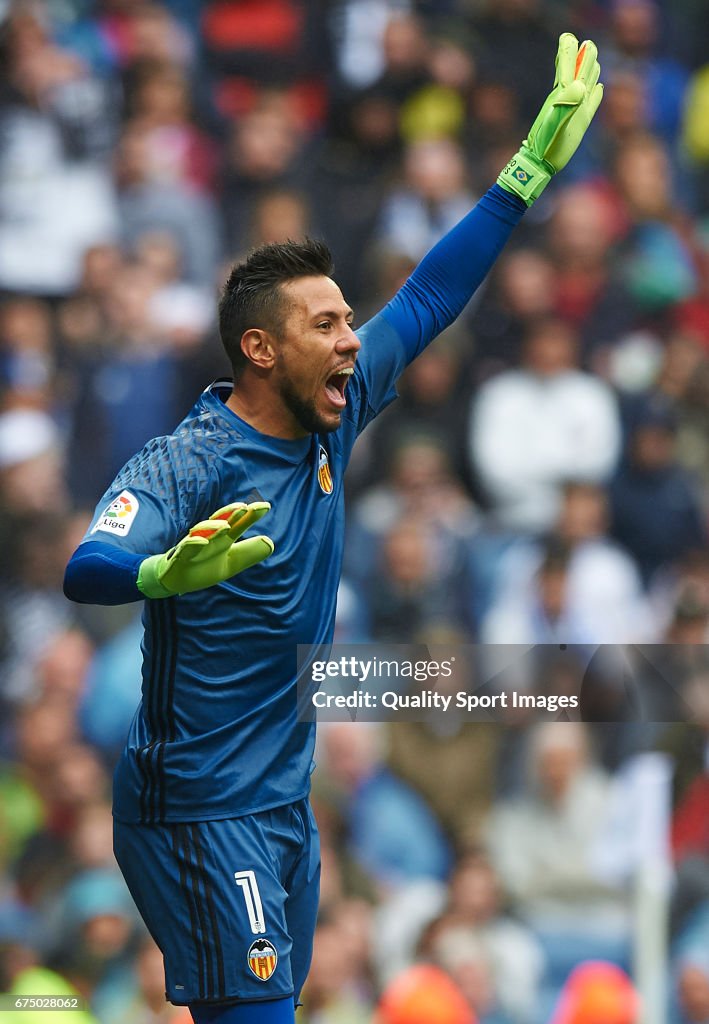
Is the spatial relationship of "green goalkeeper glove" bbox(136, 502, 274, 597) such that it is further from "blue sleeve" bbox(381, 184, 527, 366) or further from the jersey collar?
"blue sleeve" bbox(381, 184, 527, 366)

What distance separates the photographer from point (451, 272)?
3.74 meters

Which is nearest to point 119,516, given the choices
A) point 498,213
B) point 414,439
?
point 498,213

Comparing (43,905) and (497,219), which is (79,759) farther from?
(497,219)

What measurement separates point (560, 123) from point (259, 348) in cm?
97

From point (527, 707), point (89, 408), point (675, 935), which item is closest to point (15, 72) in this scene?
point (89, 408)

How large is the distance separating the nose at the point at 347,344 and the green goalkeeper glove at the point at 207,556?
0.63 metres

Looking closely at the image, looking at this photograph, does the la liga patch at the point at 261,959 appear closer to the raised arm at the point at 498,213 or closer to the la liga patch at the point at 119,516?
the la liga patch at the point at 119,516

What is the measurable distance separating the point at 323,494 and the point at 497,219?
0.83m

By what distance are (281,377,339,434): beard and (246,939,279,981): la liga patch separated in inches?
42.8

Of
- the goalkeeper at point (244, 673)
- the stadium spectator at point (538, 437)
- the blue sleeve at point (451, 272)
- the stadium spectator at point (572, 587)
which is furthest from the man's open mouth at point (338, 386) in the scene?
the stadium spectator at point (538, 437)

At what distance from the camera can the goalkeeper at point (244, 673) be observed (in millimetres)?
3195

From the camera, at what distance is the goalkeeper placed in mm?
3195

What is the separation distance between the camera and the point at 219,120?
753cm

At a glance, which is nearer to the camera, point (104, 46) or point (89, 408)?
point (89, 408)
